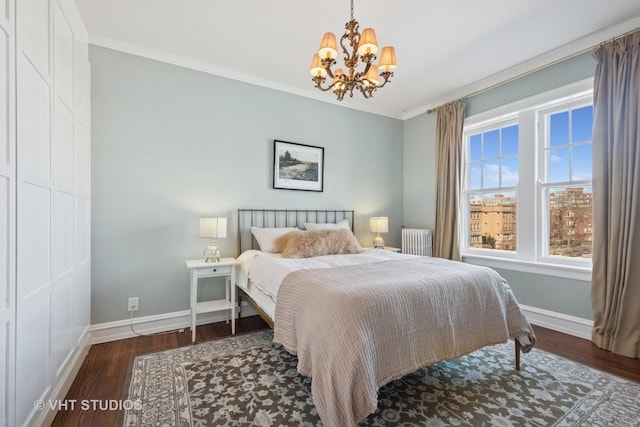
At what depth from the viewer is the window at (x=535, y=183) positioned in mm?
2912

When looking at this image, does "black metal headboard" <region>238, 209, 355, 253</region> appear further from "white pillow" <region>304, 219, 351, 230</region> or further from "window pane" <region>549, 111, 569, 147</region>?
"window pane" <region>549, 111, 569, 147</region>

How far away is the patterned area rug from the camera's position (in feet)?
5.33

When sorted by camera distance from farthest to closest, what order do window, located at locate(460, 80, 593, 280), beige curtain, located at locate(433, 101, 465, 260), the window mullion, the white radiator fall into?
the white radiator → beige curtain, located at locate(433, 101, 465, 260) → the window mullion → window, located at locate(460, 80, 593, 280)

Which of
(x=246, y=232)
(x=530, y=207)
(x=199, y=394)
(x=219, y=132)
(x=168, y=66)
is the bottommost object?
(x=199, y=394)

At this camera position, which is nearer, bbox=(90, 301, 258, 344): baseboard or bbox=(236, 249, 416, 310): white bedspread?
bbox=(236, 249, 416, 310): white bedspread

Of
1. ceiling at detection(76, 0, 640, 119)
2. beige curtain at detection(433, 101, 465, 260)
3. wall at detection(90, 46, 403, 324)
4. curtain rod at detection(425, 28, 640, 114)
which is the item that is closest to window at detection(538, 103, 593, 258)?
curtain rod at detection(425, 28, 640, 114)

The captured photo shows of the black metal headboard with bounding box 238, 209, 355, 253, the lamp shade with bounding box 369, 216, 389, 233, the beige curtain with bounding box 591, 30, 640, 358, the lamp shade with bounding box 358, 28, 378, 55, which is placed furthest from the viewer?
the lamp shade with bounding box 369, 216, 389, 233

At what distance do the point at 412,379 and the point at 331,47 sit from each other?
2.42 m

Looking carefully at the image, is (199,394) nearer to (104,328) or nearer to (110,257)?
(104,328)

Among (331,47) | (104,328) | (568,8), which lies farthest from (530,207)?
(104,328)

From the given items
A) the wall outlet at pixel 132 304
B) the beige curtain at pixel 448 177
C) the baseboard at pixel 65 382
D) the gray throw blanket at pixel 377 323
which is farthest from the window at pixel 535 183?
the baseboard at pixel 65 382

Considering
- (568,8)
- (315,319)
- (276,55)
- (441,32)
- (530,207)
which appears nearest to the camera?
(315,319)

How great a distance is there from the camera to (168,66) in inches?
119

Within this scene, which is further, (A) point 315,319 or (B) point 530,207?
(B) point 530,207
